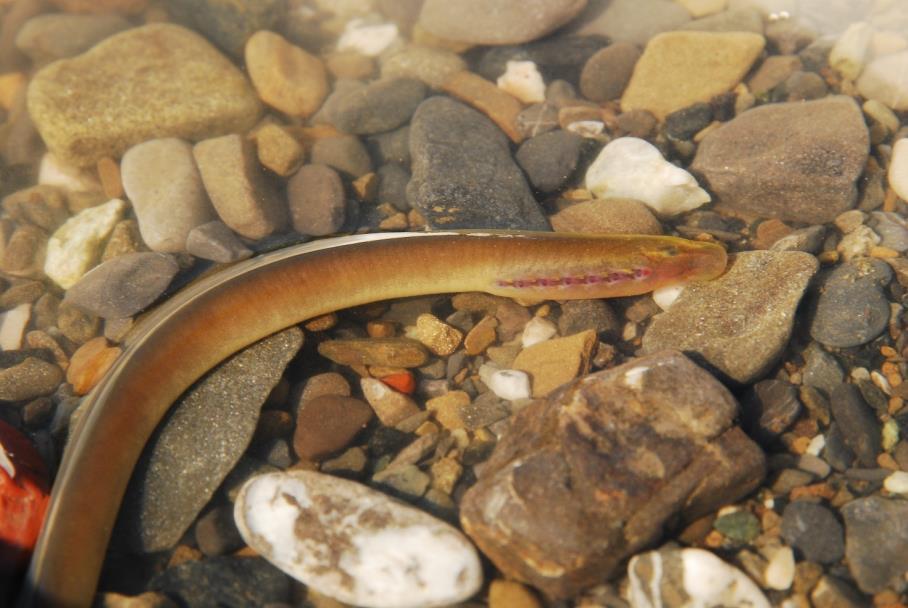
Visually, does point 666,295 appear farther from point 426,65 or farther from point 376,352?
point 426,65

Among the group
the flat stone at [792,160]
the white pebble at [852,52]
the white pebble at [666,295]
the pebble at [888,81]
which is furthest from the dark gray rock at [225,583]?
the white pebble at [852,52]

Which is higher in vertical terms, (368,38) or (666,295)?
(368,38)

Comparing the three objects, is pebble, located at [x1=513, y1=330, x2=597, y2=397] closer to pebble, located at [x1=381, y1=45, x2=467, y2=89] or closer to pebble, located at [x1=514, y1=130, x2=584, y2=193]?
pebble, located at [x1=514, y1=130, x2=584, y2=193]

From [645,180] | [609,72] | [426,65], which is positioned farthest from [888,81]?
[426,65]

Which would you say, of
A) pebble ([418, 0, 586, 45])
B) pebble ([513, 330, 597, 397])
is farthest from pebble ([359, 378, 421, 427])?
pebble ([418, 0, 586, 45])

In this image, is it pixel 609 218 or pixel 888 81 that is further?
pixel 888 81

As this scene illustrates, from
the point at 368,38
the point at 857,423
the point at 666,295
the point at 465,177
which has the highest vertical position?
the point at 368,38

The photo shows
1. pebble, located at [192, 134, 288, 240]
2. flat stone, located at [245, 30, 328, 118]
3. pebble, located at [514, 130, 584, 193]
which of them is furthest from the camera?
flat stone, located at [245, 30, 328, 118]

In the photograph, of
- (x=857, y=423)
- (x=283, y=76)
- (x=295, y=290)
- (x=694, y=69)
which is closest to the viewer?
(x=857, y=423)
